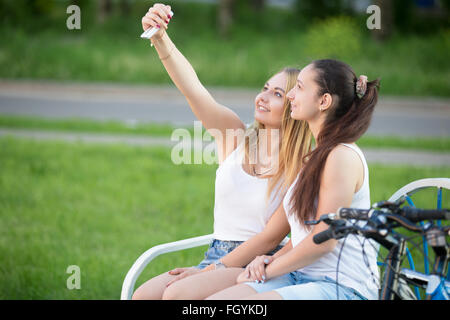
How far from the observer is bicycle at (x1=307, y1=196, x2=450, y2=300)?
1.99 meters

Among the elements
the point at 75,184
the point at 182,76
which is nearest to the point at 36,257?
the point at 75,184

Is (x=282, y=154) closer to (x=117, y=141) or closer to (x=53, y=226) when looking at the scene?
(x=53, y=226)

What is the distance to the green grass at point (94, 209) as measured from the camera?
175 inches

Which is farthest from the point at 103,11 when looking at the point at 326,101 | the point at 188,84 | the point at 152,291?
the point at 326,101

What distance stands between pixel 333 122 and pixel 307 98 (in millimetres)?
147

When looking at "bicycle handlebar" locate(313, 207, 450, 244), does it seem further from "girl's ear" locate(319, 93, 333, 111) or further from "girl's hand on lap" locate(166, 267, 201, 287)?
"girl's hand on lap" locate(166, 267, 201, 287)

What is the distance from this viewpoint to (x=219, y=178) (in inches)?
120

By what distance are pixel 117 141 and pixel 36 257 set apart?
4065 mm

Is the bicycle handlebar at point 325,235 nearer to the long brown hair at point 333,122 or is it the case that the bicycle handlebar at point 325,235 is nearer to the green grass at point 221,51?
the long brown hair at point 333,122

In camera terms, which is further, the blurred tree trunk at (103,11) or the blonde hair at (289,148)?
the blurred tree trunk at (103,11)

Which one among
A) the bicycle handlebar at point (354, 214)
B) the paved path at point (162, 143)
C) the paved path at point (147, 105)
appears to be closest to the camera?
the bicycle handlebar at point (354, 214)

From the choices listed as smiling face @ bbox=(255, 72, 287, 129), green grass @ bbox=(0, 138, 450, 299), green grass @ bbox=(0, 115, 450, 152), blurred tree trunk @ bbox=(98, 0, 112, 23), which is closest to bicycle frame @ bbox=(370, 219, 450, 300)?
smiling face @ bbox=(255, 72, 287, 129)

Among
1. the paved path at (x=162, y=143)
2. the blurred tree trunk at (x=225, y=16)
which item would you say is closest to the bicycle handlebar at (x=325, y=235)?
the paved path at (x=162, y=143)

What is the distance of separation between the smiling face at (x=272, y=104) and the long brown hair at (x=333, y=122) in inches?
16.7
